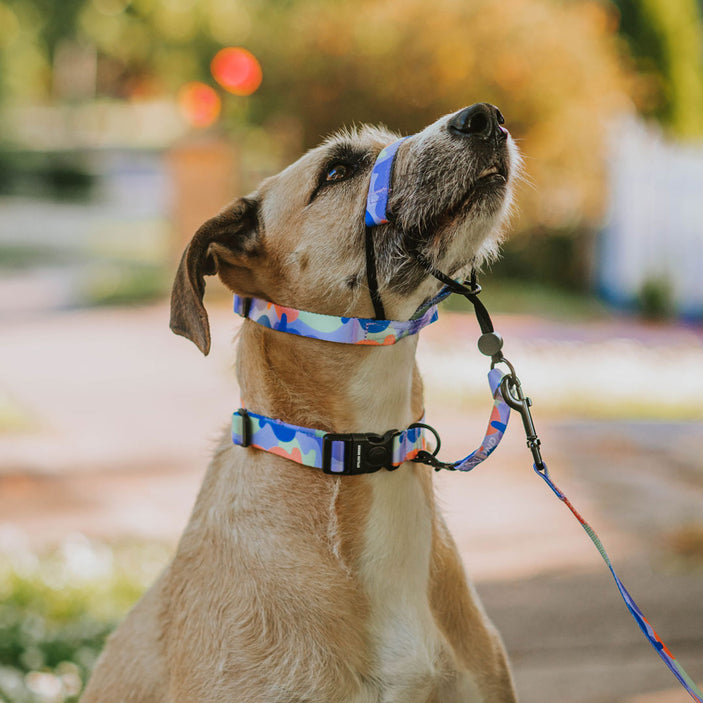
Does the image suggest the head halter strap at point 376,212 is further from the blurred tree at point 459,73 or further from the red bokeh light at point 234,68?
the red bokeh light at point 234,68

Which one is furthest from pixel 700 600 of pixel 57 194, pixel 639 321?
pixel 57 194

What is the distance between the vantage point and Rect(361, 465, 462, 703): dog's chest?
245cm

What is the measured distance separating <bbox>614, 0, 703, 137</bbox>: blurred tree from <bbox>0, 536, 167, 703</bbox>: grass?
1652 cm

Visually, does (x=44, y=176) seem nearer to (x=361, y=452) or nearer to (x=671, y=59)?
(x=671, y=59)

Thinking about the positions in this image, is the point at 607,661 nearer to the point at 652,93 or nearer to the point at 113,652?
the point at 113,652

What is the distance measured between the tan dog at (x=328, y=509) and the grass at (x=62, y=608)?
123 cm

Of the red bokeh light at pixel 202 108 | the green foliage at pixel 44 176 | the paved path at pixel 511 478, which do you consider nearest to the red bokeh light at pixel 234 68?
the red bokeh light at pixel 202 108

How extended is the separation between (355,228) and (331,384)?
459 millimetres

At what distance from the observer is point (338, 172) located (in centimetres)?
284

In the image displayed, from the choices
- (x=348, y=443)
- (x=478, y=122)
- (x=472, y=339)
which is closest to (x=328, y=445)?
(x=348, y=443)

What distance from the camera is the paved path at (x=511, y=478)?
4598 millimetres

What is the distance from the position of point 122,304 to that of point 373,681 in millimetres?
12385

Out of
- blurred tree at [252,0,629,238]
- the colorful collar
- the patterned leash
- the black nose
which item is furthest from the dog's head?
blurred tree at [252,0,629,238]

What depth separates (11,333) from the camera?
40.2 feet
